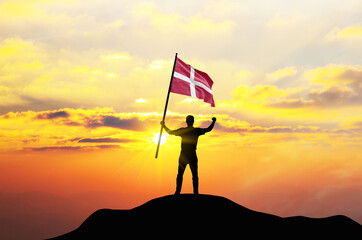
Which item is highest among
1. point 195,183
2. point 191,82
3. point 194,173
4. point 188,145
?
point 191,82

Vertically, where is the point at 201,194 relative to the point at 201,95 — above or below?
below

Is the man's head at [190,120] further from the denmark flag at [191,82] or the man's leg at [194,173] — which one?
the denmark flag at [191,82]

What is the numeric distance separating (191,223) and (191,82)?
23.9 feet

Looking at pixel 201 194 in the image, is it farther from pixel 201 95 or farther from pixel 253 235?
pixel 201 95

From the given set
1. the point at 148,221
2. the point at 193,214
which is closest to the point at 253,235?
the point at 193,214

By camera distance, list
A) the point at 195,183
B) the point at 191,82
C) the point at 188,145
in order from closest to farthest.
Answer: the point at 188,145, the point at 195,183, the point at 191,82

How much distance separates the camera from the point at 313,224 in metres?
23.8

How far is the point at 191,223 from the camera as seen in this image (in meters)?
18.1

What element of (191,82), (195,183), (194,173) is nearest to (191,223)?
(195,183)

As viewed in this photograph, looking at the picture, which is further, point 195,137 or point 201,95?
point 201,95

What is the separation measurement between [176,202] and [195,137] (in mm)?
3480

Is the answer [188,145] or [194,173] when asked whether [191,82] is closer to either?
[188,145]

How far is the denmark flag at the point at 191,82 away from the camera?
19.8 meters

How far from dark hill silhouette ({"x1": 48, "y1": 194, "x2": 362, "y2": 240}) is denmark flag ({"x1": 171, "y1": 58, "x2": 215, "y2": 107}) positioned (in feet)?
17.4
